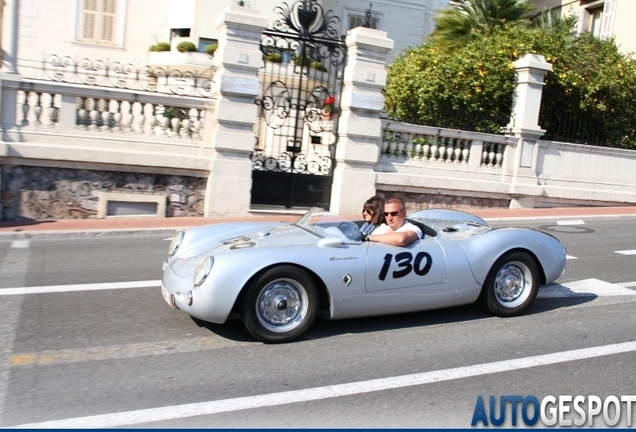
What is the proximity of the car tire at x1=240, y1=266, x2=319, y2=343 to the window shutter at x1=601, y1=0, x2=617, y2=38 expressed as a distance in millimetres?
23226

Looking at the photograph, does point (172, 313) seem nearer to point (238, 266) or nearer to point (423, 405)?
point (238, 266)

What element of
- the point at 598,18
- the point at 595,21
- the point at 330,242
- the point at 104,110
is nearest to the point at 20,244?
the point at 104,110

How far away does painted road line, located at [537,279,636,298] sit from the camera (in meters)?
7.24

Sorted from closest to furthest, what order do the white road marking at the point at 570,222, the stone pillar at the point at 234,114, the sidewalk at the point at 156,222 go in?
the sidewalk at the point at 156,222 → the stone pillar at the point at 234,114 → the white road marking at the point at 570,222

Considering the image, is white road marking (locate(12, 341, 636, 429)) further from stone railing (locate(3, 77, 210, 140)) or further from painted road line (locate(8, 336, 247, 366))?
stone railing (locate(3, 77, 210, 140))

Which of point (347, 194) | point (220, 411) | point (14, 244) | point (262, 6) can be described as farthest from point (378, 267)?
point (262, 6)

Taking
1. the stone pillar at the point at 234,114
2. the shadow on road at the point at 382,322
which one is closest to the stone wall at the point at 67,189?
the stone pillar at the point at 234,114

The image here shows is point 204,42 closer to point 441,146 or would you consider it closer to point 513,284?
point 441,146

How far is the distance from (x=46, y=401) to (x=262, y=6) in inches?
777

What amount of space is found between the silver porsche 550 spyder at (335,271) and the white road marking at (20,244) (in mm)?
4161

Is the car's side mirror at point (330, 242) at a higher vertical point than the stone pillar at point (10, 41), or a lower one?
lower

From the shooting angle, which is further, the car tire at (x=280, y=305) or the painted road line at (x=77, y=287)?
the painted road line at (x=77, y=287)

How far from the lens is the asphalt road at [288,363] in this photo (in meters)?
4.16

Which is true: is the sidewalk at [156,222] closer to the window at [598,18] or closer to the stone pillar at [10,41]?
the stone pillar at [10,41]
